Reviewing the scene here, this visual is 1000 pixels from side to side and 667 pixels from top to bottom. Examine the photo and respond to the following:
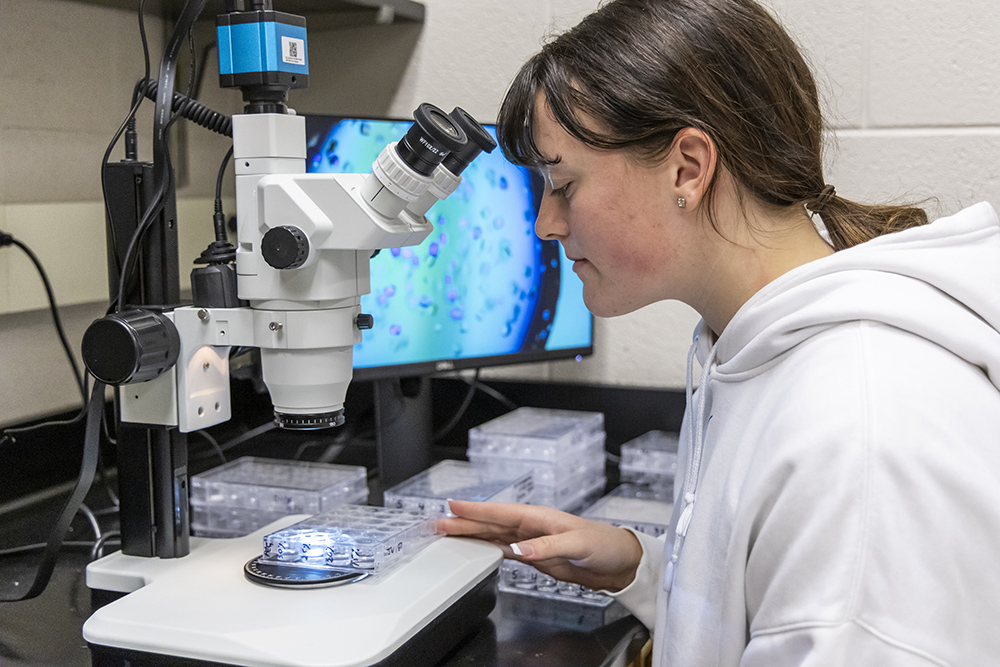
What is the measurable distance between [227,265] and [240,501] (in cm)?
47

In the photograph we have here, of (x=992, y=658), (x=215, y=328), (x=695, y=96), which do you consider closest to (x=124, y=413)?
(x=215, y=328)

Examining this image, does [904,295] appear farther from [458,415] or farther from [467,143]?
[458,415]

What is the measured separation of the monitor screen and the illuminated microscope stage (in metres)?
0.45

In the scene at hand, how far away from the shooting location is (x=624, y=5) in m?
0.88

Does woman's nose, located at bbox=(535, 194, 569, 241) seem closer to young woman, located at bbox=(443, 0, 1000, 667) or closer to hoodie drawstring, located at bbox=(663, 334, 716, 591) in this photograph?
young woman, located at bbox=(443, 0, 1000, 667)

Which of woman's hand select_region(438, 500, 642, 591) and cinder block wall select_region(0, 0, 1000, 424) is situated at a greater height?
cinder block wall select_region(0, 0, 1000, 424)

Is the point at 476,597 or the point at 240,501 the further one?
the point at 240,501

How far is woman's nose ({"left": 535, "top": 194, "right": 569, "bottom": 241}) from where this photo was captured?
942 mm

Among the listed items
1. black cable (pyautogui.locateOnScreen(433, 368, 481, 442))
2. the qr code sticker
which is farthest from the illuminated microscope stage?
black cable (pyautogui.locateOnScreen(433, 368, 481, 442))

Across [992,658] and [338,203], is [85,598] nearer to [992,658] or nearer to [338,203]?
[338,203]

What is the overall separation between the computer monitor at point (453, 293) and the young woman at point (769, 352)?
391 mm

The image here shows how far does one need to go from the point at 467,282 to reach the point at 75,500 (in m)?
0.69

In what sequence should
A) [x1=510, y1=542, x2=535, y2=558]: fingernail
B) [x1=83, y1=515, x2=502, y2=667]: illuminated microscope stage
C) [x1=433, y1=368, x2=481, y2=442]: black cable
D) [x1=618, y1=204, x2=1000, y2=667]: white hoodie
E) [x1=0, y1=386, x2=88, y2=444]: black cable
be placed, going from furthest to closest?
[x1=433, y1=368, x2=481, y2=442]: black cable < [x1=0, y1=386, x2=88, y2=444]: black cable < [x1=510, y1=542, x2=535, y2=558]: fingernail < [x1=83, y1=515, x2=502, y2=667]: illuminated microscope stage < [x1=618, y1=204, x2=1000, y2=667]: white hoodie

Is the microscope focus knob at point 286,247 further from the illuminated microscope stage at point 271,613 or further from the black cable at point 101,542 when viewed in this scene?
the black cable at point 101,542
